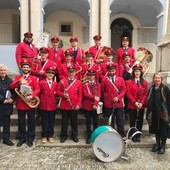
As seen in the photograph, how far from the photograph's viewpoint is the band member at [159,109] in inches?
211

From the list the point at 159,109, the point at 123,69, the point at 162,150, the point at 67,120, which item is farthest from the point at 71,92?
the point at 162,150

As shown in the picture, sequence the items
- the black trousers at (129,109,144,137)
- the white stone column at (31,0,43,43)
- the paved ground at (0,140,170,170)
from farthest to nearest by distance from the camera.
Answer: the white stone column at (31,0,43,43) < the black trousers at (129,109,144,137) < the paved ground at (0,140,170,170)

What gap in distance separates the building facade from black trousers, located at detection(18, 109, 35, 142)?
6.00 m

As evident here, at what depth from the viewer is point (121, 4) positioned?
1372 cm

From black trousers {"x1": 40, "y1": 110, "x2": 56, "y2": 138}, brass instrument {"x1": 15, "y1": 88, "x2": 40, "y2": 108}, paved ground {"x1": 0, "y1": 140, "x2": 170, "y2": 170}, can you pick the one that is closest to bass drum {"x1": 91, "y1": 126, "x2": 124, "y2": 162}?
paved ground {"x1": 0, "y1": 140, "x2": 170, "y2": 170}

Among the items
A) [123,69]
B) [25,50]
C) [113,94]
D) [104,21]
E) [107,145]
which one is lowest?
[107,145]

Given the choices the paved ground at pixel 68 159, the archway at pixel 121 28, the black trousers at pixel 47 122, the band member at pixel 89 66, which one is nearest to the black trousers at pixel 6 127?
the paved ground at pixel 68 159

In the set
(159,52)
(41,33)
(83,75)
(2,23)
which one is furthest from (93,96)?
(2,23)

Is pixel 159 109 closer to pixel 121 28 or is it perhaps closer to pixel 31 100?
pixel 31 100

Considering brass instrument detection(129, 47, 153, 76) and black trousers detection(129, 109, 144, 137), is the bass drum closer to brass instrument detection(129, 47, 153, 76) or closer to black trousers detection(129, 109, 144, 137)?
black trousers detection(129, 109, 144, 137)

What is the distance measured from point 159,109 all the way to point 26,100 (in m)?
2.78

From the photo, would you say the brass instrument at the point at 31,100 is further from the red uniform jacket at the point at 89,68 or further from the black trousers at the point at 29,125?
the red uniform jacket at the point at 89,68

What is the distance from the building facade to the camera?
37.5ft

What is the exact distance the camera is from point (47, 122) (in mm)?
5863
